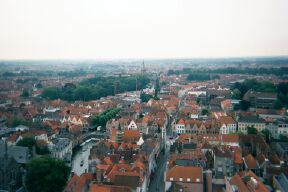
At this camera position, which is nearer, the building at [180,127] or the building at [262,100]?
the building at [180,127]

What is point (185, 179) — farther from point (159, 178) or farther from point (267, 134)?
point (267, 134)

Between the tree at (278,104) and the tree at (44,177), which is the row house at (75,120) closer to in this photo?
the tree at (44,177)

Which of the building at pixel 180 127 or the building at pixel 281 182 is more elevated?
the building at pixel 281 182

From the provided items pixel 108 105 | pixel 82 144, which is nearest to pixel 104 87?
pixel 108 105

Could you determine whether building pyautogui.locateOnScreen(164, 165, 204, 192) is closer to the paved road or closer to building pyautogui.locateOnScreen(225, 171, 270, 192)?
building pyautogui.locateOnScreen(225, 171, 270, 192)

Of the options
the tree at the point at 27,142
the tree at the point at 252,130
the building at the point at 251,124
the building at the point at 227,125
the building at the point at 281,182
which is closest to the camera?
the building at the point at 281,182

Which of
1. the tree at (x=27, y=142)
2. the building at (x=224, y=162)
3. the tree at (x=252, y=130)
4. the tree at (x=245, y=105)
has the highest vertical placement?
the tree at (x=27, y=142)

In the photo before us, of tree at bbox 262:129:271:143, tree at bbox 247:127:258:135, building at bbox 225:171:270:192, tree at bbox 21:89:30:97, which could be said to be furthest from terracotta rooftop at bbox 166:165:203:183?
tree at bbox 21:89:30:97

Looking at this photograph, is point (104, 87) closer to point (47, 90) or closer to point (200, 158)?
point (47, 90)

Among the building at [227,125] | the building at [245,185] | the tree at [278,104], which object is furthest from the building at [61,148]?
the tree at [278,104]

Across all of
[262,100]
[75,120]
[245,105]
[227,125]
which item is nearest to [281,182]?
[227,125]
